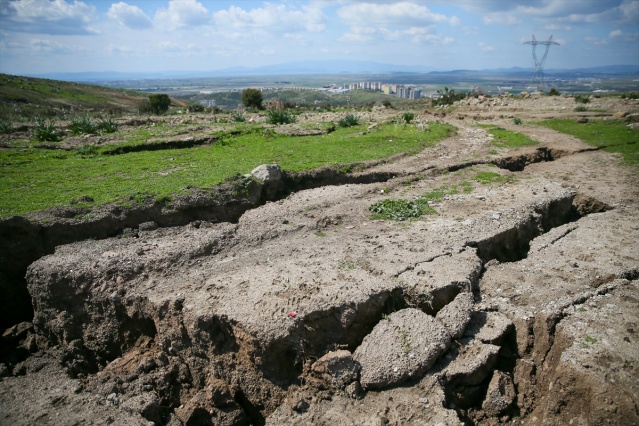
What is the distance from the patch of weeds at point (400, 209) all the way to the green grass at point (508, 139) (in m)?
7.33

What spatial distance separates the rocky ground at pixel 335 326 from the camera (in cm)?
482

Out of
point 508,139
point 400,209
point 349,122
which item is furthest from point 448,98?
point 400,209

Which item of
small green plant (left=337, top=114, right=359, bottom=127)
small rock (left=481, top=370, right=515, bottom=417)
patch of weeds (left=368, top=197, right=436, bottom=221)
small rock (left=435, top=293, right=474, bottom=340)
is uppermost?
small green plant (left=337, top=114, right=359, bottom=127)

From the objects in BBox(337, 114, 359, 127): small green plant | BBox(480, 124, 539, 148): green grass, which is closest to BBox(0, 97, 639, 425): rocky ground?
BBox(480, 124, 539, 148): green grass

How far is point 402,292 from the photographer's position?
19.1 feet

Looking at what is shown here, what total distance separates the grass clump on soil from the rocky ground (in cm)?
806

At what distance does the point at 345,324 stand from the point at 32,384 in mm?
4827

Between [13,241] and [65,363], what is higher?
[13,241]

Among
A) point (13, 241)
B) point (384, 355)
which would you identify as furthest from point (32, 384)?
point (384, 355)

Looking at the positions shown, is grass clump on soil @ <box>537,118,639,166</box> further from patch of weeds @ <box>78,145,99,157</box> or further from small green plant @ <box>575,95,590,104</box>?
patch of weeds @ <box>78,145,99,157</box>

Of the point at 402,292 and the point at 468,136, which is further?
the point at 468,136

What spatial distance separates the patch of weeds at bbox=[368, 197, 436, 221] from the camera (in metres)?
8.49

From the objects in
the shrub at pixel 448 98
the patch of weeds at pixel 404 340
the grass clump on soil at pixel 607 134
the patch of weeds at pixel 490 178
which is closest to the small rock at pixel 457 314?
the patch of weeds at pixel 404 340

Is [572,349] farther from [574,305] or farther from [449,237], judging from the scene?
[449,237]
